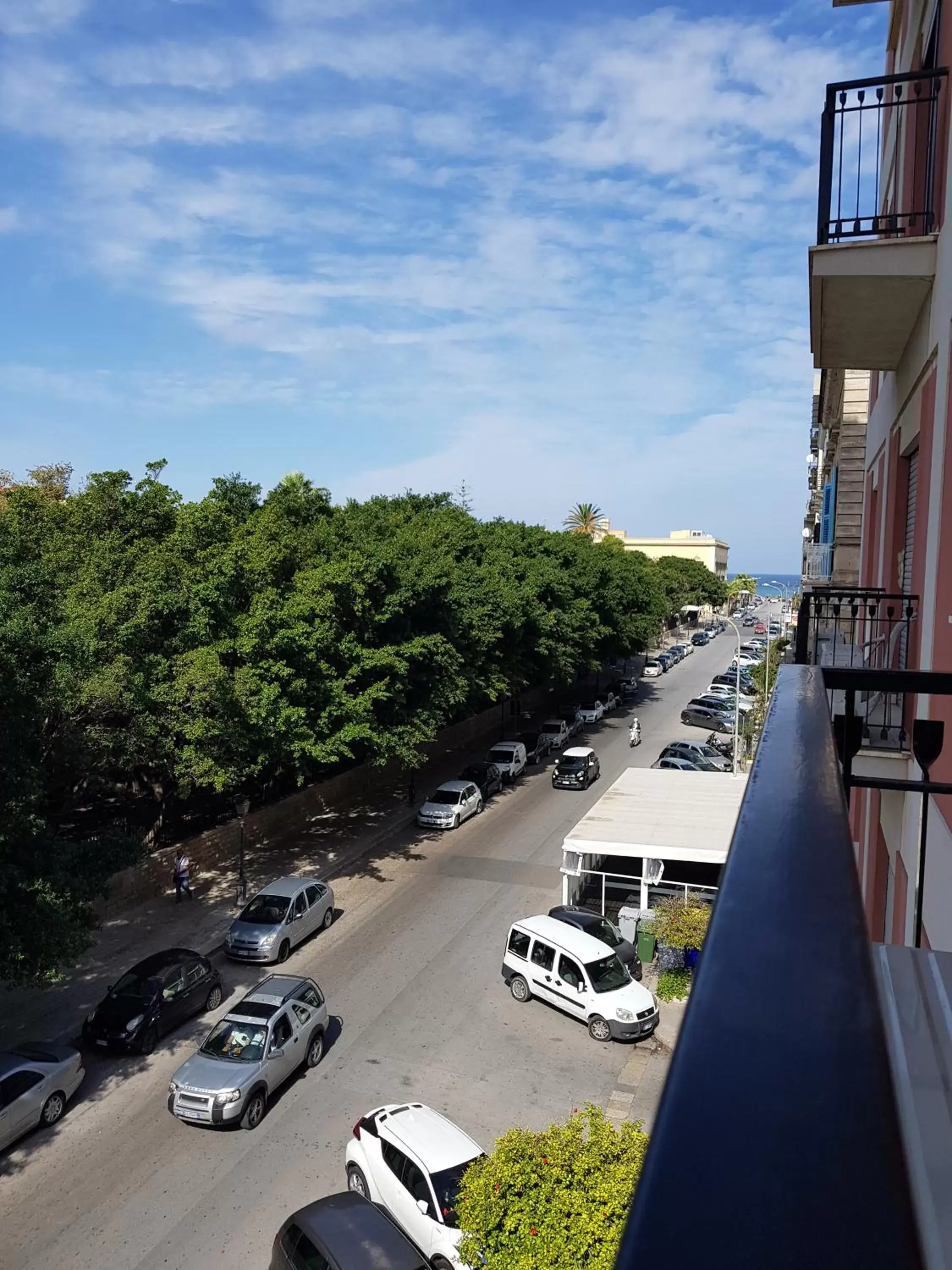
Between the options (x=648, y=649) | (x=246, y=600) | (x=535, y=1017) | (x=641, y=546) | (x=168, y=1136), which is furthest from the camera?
(x=641, y=546)

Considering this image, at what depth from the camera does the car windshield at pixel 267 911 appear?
17500 mm

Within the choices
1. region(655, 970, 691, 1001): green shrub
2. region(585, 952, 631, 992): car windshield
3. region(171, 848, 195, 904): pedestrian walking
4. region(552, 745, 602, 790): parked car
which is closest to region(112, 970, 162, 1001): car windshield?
region(171, 848, 195, 904): pedestrian walking

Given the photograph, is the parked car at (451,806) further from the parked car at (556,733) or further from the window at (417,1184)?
the window at (417,1184)

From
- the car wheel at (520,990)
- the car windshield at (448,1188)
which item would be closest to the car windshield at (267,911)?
the car wheel at (520,990)

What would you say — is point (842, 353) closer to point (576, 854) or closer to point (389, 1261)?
point (389, 1261)

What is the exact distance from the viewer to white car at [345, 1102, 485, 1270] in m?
9.66

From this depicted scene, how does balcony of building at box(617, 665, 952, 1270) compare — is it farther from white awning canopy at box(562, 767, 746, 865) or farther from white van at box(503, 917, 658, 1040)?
white awning canopy at box(562, 767, 746, 865)

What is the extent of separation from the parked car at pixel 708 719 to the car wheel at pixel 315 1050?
93.7 feet

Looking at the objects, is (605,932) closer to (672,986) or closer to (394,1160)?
(672,986)

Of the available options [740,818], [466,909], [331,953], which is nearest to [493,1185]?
[740,818]

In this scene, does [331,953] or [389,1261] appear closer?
[389,1261]

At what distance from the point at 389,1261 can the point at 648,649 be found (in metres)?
62.0

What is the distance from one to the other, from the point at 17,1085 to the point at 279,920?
6.05 metres

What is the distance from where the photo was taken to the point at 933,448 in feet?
20.4
